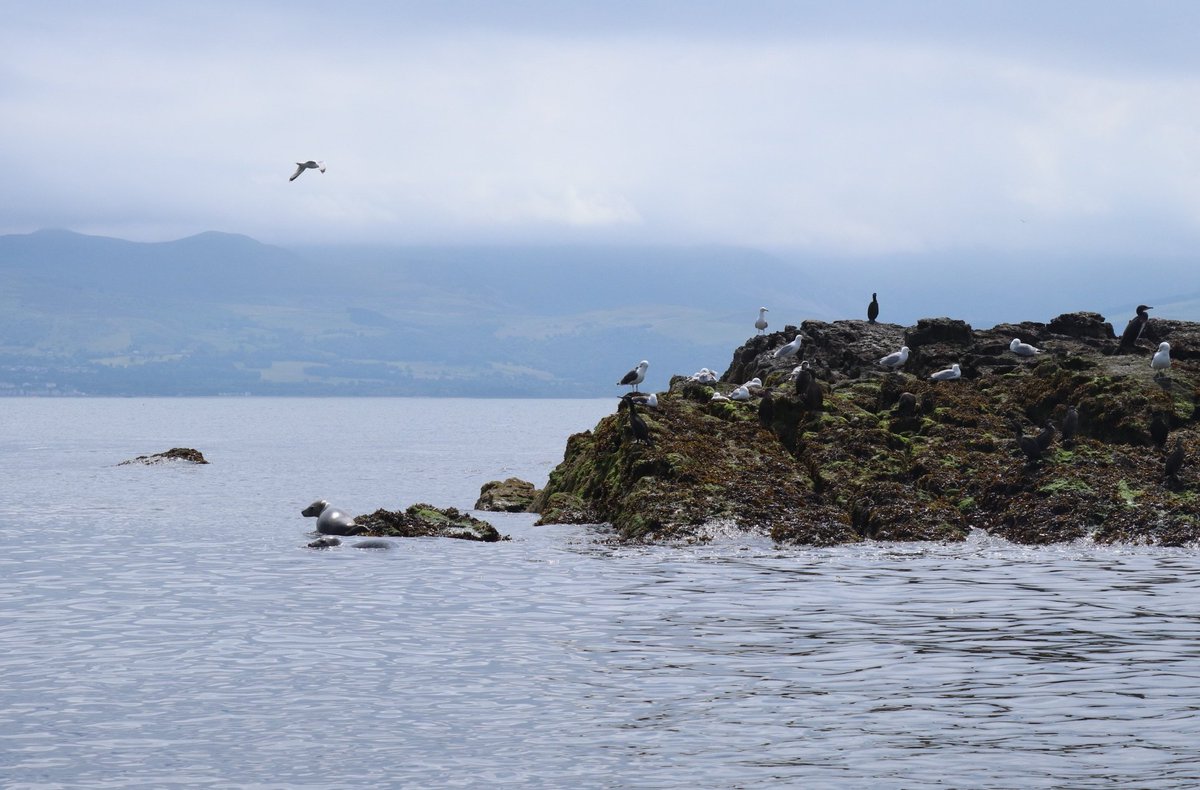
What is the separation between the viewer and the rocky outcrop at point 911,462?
2948 centimetres

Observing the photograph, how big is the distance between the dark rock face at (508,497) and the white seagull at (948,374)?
12.6 m

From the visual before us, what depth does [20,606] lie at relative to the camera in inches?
930

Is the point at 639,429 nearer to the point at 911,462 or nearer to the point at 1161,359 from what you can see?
the point at 911,462

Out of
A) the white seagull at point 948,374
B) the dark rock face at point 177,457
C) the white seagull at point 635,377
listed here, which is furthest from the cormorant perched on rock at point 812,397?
the dark rock face at point 177,457

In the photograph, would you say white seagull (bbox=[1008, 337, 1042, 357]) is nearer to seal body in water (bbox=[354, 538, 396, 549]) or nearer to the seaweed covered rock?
the seaweed covered rock

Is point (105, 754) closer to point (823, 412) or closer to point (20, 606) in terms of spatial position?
point (20, 606)

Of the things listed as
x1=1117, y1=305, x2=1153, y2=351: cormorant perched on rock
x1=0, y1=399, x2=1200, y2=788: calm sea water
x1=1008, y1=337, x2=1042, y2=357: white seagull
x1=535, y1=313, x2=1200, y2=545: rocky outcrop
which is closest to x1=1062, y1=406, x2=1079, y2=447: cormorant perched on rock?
x1=535, y1=313, x2=1200, y2=545: rocky outcrop

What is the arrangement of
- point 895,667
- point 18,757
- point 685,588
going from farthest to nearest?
point 685,588 → point 895,667 → point 18,757

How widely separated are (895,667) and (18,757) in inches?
416

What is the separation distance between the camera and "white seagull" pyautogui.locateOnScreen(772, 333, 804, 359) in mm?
44000

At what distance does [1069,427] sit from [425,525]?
52.2 feet

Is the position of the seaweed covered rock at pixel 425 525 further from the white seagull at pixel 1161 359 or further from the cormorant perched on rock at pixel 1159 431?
the white seagull at pixel 1161 359

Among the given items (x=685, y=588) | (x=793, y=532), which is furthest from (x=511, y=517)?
(x=685, y=588)

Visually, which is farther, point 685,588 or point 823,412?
point 823,412
